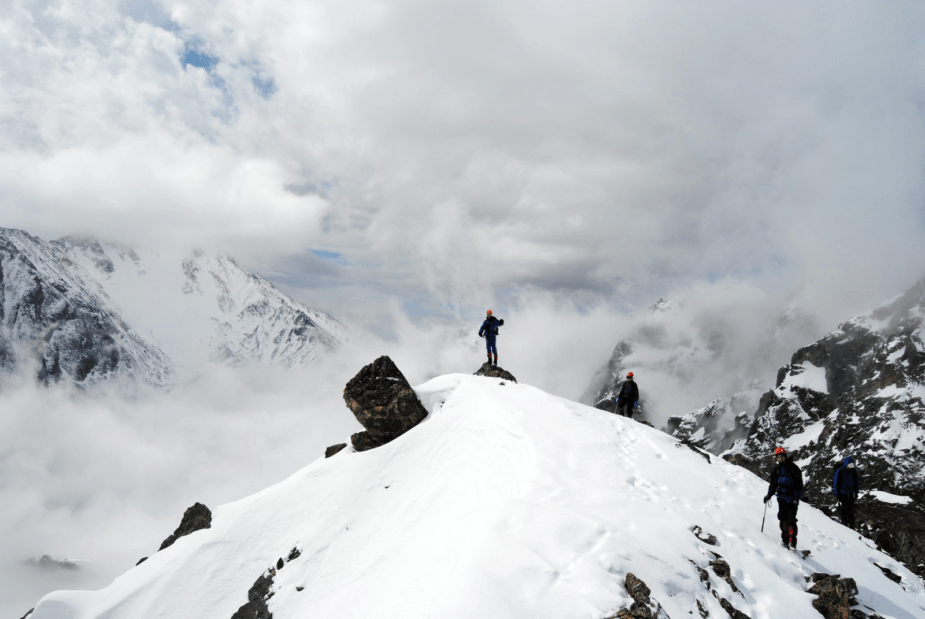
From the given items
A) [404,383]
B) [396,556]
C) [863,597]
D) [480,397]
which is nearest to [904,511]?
[863,597]

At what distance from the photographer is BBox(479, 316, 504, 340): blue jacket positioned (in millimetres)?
26016

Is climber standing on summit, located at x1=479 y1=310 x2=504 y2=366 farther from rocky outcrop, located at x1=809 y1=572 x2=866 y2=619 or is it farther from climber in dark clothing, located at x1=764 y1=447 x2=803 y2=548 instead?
rocky outcrop, located at x1=809 y1=572 x2=866 y2=619

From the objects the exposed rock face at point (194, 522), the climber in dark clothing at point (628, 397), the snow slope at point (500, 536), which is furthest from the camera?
the climber in dark clothing at point (628, 397)

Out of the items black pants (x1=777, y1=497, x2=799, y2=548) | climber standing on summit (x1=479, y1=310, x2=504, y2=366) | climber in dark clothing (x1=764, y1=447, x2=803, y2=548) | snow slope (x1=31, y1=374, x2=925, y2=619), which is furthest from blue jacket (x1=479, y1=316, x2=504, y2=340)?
black pants (x1=777, y1=497, x2=799, y2=548)

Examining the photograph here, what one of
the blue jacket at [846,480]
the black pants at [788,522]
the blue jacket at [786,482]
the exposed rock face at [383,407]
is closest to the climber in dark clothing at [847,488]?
the blue jacket at [846,480]

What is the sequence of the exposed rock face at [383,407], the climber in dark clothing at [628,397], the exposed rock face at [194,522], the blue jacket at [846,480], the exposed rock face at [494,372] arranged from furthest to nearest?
the exposed rock face at [494,372], the climber in dark clothing at [628,397], the exposed rock face at [194,522], the exposed rock face at [383,407], the blue jacket at [846,480]

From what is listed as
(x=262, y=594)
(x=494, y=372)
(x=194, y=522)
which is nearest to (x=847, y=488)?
(x=494, y=372)

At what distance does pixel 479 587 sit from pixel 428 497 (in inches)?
248

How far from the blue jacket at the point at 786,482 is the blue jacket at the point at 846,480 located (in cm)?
1017

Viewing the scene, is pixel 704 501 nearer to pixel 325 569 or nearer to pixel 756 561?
pixel 756 561

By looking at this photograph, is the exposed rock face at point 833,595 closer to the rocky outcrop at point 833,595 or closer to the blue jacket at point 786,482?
the rocky outcrop at point 833,595

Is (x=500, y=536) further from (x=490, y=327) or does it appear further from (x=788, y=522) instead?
(x=490, y=327)

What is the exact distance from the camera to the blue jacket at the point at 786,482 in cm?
1273

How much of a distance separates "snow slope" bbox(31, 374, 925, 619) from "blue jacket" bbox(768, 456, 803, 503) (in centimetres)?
140
